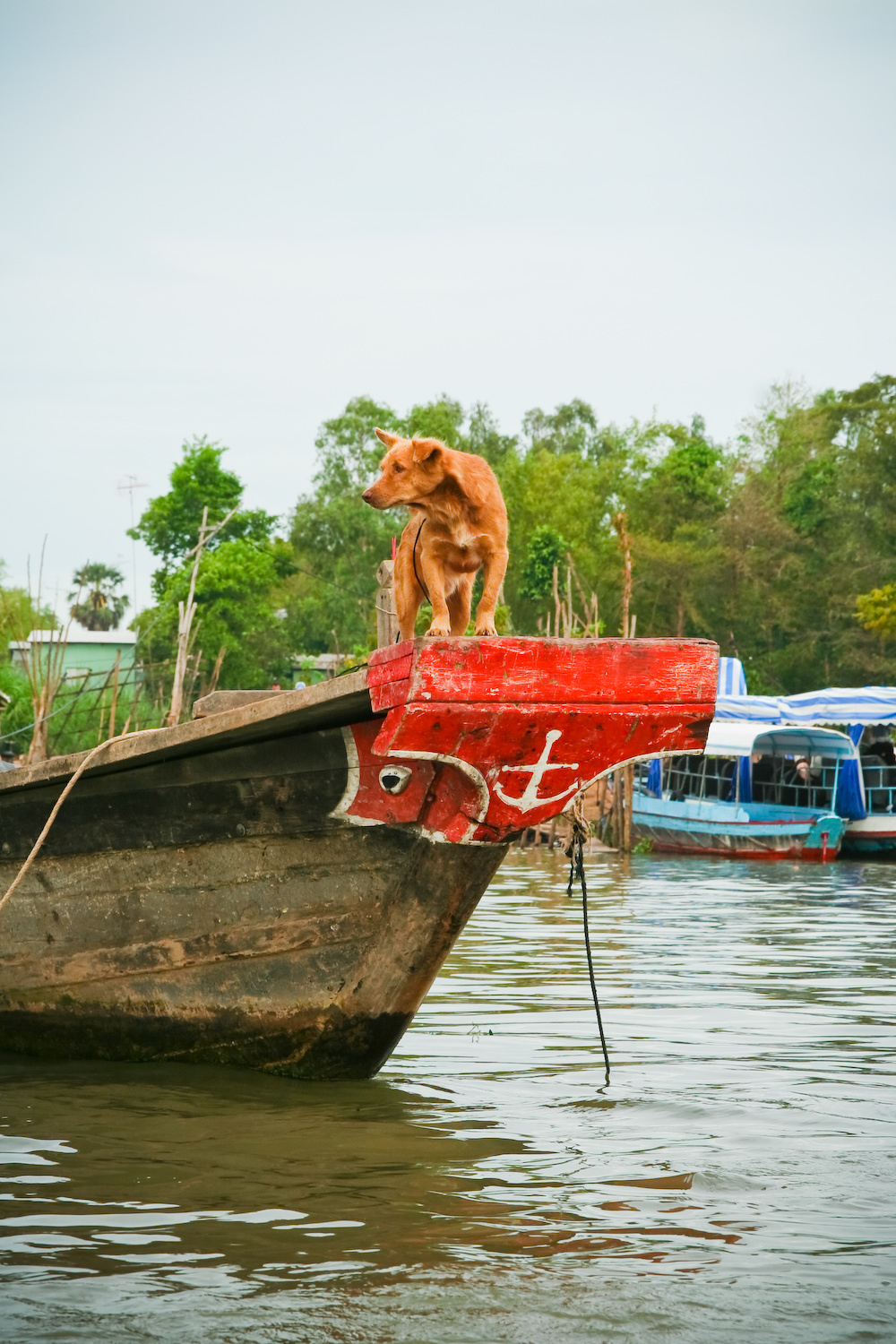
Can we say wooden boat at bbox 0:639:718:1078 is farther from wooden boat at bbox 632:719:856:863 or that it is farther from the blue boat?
the blue boat

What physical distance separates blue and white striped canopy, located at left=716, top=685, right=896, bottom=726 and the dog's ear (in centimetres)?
1610

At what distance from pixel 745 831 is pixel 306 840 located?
1569 cm

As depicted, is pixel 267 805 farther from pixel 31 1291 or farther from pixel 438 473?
pixel 31 1291

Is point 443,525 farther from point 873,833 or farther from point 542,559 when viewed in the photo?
point 542,559

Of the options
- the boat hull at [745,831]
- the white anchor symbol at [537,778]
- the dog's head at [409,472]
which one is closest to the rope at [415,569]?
the dog's head at [409,472]

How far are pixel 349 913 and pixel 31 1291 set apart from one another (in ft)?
6.24

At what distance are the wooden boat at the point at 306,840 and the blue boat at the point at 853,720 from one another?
50.2 feet

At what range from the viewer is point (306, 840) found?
16.7 feet

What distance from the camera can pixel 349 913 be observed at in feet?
16.6

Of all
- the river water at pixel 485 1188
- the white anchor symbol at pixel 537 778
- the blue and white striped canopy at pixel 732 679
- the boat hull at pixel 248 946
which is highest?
the blue and white striped canopy at pixel 732 679

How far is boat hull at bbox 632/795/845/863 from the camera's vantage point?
64.1ft

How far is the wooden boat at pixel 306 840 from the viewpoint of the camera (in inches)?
170

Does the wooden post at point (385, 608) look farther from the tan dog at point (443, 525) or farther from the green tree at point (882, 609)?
the green tree at point (882, 609)

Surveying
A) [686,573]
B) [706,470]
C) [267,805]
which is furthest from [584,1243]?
[706,470]
